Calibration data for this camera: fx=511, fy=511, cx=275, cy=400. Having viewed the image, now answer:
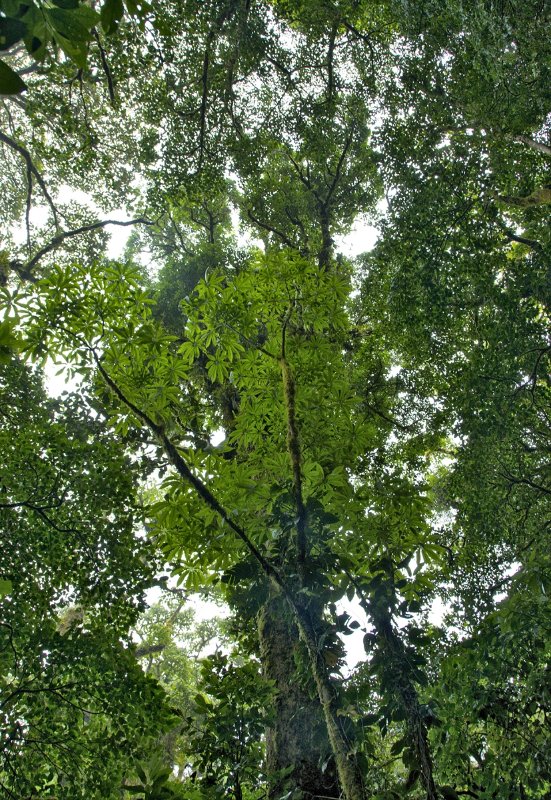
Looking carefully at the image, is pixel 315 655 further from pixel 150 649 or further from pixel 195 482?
pixel 150 649

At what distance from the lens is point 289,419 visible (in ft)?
9.34

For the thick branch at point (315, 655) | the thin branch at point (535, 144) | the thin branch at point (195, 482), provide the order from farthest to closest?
the thin branch at point (535, 144), the thin branch at point (195, 482), the thick branch at point (315, 655)

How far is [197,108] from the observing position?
782 centimetres

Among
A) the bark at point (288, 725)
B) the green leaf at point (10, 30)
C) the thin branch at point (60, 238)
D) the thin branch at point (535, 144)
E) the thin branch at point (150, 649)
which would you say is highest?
the thin branch at point (60, 238)

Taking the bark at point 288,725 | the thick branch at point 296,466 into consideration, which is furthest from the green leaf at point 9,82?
the bark at point 288,725

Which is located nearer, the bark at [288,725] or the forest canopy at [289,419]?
the forest canopy at [289,419]

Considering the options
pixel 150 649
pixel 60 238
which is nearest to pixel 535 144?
pixel 60 238

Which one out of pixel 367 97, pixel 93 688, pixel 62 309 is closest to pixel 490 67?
pixel 367 97

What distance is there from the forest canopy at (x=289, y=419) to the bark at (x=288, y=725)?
0.10 ft

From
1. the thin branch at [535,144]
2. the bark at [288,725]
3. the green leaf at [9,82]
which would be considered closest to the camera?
the green leaf at [9,82]

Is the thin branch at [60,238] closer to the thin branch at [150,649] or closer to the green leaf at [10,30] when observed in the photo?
the green leaf at [10,30]

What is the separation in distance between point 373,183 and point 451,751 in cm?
899

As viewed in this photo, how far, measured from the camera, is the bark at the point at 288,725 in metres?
3.49

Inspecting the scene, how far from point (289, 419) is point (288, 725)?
2.79 meters
